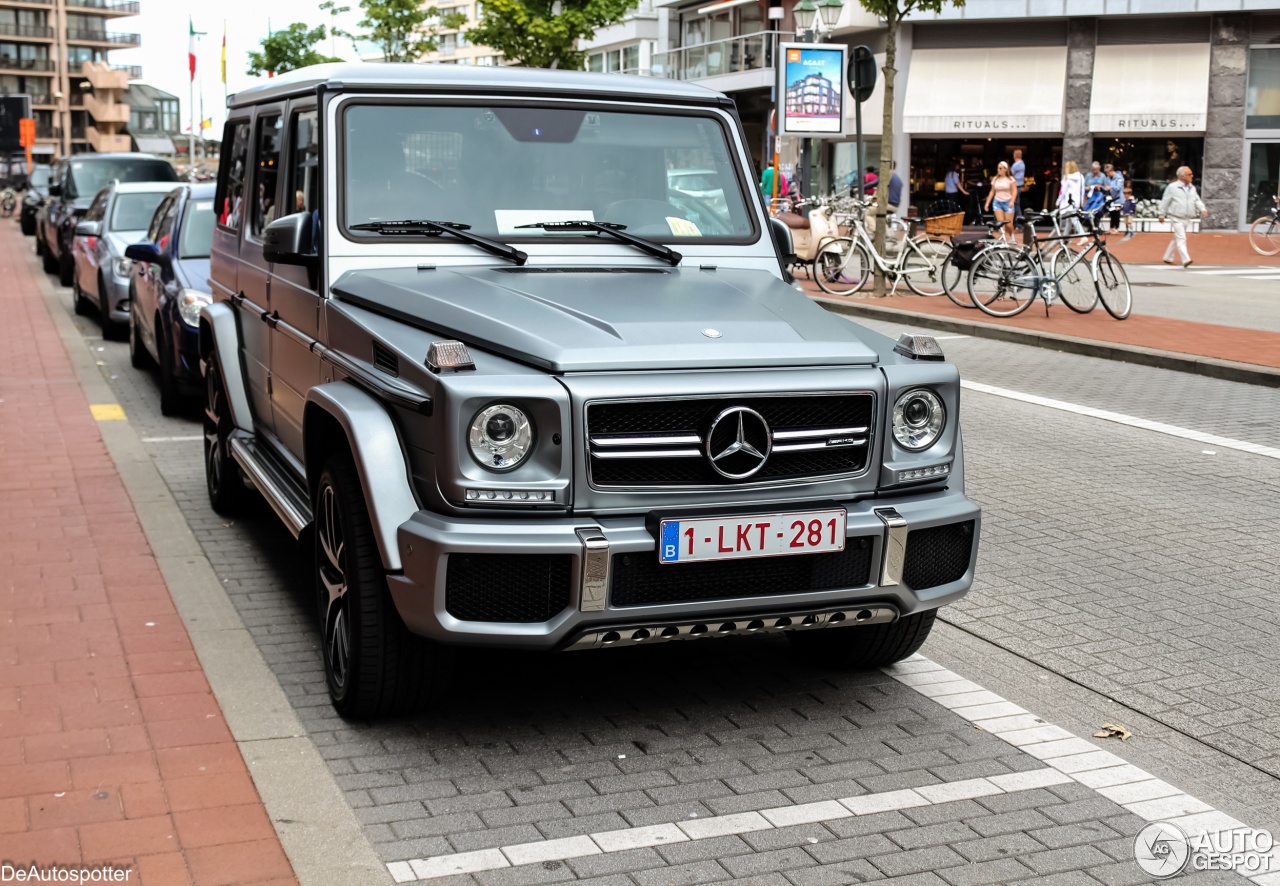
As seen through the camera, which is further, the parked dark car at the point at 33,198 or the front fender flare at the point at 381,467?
the parked dark car at the point at 33,198

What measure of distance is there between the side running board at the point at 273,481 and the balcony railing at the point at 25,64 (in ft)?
435

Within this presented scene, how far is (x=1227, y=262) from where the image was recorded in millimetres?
28984

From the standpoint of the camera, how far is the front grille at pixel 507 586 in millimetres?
4027

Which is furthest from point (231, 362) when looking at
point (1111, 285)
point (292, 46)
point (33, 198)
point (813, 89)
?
point (292, 46)

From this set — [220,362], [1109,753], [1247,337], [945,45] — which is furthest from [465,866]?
[945,45]

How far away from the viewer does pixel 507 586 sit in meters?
4.06

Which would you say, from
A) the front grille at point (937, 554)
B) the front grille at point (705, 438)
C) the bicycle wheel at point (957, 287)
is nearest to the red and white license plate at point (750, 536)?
the front grille at point (705, 438)

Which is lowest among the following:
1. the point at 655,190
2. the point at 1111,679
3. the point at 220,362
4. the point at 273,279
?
the point at 1111,679

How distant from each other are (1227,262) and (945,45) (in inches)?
652

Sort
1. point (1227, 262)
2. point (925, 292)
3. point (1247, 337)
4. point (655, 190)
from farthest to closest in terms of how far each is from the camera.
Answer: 1. point (1227, 262)
2. point (925, 292)
3. point (1247, 337)
4. point (655, 190)

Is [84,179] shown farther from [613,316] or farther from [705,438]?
[705,438]

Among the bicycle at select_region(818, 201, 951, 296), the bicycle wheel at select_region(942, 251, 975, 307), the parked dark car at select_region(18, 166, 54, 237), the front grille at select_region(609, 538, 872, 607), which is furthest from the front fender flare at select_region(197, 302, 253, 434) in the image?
the parked dark car at select_region(18, 166, 54, 237)

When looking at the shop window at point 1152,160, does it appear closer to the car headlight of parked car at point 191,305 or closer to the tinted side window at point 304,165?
the car headlight of parked car at point 191,305

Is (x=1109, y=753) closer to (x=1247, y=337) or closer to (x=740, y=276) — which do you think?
(x=740, y=276)
